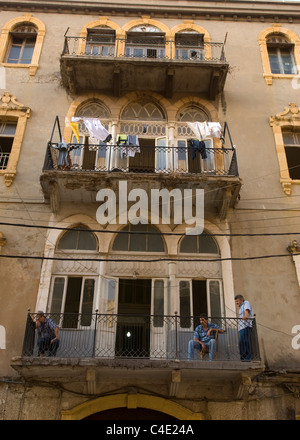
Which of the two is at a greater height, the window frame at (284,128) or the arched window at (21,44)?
the arched window at (21,44)

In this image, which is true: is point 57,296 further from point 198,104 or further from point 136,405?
point 198,104

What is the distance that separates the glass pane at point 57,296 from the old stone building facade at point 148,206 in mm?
43

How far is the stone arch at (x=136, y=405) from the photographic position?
9.98 meters

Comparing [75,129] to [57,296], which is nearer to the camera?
[57,296]

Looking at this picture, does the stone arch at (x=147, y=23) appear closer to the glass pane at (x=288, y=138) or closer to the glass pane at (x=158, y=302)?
the glass pane at (x=288, y=138)

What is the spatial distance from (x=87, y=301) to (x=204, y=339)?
3322 millimetres

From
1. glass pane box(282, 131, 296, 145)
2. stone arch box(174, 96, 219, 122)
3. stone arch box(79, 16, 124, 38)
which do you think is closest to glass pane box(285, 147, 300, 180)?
glass pane box(282, 131, 296, 145)

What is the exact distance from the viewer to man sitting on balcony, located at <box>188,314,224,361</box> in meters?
9.98

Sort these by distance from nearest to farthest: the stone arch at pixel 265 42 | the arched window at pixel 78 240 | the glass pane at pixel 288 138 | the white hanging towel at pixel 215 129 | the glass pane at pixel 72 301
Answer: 1. the glass pane at pixel 72 301
2. the arched window at pixel 78 240
3. the white hanging towel at pixel 215 129
4. the glass pane at pixel 288 138
5. the stone arch at pixel 265 42

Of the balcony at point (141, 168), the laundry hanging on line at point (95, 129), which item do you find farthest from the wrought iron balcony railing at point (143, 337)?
the laundry hanging on line at point (95, 129)

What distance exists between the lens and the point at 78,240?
1232cm

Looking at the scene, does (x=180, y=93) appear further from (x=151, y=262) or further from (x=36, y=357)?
(x=36, y=357)

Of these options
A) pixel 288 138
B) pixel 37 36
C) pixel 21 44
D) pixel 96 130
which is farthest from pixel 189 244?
pixel 21 44

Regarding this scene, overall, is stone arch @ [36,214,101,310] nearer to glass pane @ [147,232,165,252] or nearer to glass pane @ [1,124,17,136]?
glass pane @ [147,232,165,252]
